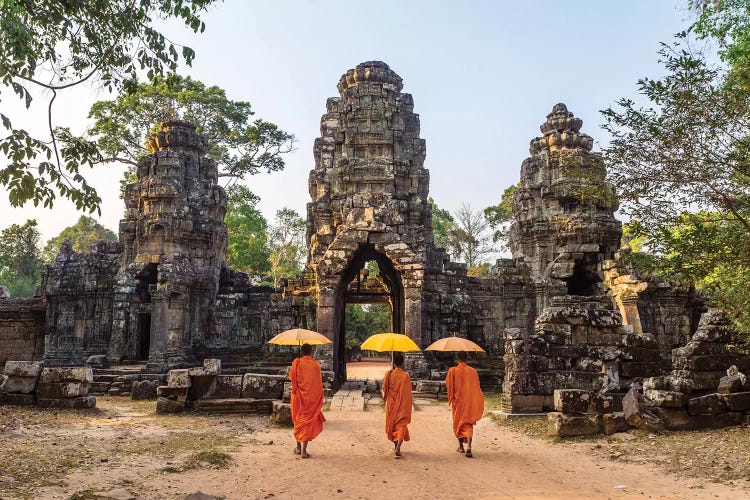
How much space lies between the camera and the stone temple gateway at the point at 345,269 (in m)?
16.2

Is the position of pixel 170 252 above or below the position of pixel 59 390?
above

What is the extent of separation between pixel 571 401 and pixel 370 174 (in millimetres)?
11421

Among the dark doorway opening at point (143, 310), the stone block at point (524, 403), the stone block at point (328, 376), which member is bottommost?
the stone block at point (524, 403)

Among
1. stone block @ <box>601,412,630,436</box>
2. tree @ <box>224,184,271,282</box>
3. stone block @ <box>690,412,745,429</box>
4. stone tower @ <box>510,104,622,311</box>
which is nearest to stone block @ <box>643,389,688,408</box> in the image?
stone block @ <box>690,412,745,429</box>

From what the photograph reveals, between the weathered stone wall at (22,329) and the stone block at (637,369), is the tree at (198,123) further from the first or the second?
the stone block at (637,369)

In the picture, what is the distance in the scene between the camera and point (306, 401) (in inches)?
295

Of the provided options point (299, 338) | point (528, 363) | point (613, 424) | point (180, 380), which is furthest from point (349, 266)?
point (613, 424)

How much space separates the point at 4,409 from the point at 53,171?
23.7 feet

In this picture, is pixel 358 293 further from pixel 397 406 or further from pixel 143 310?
pixel 397 406

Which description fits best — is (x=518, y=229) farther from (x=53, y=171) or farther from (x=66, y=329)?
(x=53, y=171)

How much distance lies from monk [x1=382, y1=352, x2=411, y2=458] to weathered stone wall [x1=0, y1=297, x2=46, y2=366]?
15746 mm

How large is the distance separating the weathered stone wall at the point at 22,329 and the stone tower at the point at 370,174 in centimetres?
946

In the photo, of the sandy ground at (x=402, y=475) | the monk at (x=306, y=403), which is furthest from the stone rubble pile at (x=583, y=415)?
the monk at (x=306, y=403)

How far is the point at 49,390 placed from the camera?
10852 mm
